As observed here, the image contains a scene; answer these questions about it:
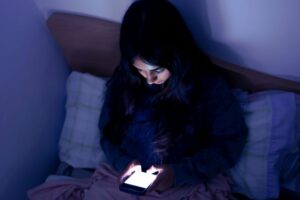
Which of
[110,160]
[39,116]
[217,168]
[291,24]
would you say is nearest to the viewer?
[291,24]

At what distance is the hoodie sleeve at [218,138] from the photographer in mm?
957

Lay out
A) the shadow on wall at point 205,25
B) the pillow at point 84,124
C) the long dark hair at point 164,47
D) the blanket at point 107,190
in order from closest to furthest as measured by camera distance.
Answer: the long dark hair at point 164,47 < the shadow on wall at point 205,25 < the blanket at point 107,190 < the pillow at point 84,124

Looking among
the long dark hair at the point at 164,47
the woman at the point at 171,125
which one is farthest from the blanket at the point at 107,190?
the long dark hair at the point at 164,47

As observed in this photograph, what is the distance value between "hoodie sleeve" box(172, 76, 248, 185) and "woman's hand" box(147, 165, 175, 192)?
0.7 inches

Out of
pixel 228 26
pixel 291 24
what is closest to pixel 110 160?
pixel 228 26

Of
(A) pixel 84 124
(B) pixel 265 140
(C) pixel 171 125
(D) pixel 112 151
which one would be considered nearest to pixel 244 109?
(B) pixel 265 140

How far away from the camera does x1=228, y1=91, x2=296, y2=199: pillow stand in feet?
3.28

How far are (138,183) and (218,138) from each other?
0.88ft

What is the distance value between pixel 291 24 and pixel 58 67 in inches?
33.1

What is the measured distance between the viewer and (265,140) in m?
1.01

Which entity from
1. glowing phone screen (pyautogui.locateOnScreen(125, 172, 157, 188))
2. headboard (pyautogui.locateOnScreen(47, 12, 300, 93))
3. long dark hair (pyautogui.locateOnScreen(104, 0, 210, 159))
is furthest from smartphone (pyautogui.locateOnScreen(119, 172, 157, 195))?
headboard (pyautogui.locateOnScreen(47, 12, 300, 93))

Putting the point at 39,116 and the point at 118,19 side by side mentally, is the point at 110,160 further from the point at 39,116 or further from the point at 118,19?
the point at 118,19

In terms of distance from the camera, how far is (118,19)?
42.6 inches

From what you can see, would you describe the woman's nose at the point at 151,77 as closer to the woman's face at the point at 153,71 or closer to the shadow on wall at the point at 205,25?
the woman's face at the point at 153,71
